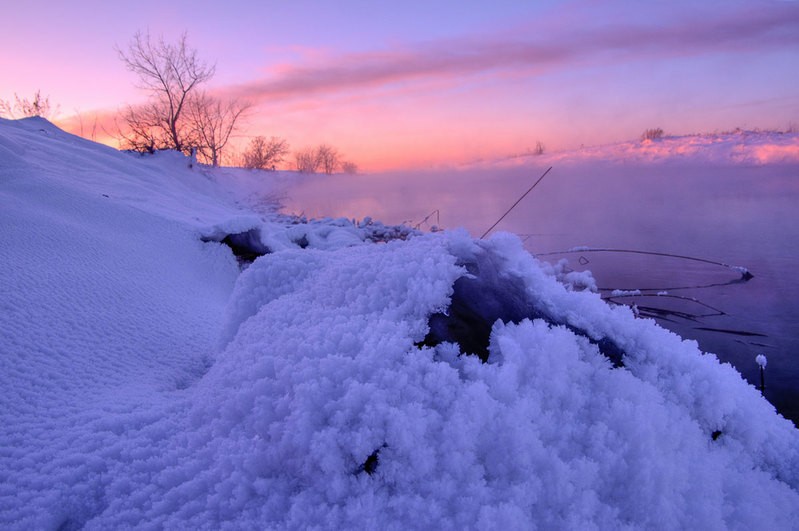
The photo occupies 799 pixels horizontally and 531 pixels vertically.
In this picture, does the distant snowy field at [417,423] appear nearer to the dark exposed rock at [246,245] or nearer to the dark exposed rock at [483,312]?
the dark exposed rock at [483,312]

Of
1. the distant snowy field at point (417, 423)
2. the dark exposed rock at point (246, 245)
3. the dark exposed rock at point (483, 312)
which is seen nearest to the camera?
the distant snowy field at point (417, 423)

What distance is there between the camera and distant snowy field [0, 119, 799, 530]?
0.92 meters

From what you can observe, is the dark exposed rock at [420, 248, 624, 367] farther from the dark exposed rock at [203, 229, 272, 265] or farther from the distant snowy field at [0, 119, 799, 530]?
the dark exposed rock at [203, 229, 272, 265]

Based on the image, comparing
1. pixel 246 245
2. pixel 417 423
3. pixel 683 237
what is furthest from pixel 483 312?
pixel 683 237

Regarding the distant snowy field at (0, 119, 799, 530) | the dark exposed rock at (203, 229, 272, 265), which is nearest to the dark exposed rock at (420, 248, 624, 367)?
the distant snowy field at (0, 119, 799, 530)

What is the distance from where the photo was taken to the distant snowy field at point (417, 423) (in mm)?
916

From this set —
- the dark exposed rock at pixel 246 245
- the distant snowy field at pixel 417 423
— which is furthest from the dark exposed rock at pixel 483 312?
the dark exposed rock at pixel 246 245

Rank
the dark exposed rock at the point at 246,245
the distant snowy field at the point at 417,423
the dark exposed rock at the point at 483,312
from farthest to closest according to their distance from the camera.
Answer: the dark exposed rock at the point at 246,245
the dark exposed rock at the point at 483,312
the distant snowy field at the point at 417,423

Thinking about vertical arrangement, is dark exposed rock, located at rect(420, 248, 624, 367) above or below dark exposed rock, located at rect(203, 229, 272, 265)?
above

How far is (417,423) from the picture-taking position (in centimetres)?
94

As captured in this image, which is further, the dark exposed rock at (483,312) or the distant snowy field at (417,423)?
the dark exposed rock at (483,312)

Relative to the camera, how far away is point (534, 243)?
7.79 meters

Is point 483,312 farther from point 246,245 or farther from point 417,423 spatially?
point 246,245

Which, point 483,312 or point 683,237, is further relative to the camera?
point 683,237
